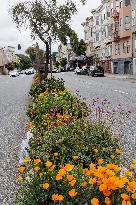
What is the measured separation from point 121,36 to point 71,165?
58.7 m

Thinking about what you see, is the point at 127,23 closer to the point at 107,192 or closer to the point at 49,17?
the point at 49,17

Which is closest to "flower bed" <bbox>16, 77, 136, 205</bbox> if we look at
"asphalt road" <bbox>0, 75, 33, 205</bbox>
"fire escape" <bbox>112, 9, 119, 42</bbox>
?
"asphalt road" <bbox>0, 75, 33, 205</bbox>

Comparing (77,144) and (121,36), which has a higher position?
(121,36)

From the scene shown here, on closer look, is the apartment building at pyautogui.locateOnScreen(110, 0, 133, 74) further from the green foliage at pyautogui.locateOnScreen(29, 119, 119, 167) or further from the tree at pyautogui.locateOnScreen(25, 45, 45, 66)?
the green foliage at pyautogui.locateOnScreen(29, 119, 119, 167)

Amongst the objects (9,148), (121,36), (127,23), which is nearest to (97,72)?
(121,36)

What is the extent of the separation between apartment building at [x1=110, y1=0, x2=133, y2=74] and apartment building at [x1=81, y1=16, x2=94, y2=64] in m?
27.0

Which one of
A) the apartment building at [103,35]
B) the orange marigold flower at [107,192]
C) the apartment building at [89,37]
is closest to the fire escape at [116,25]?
the apartment building at [103,35]

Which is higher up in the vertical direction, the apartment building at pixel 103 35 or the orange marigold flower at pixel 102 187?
the apartment building at pixel 103 35

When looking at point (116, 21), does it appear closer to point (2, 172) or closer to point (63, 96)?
point (63, 96)

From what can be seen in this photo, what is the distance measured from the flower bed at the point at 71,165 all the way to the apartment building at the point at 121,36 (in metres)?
50.1

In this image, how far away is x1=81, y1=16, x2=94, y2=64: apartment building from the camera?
314 ft

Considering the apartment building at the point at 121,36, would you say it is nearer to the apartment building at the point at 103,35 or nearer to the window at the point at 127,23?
the window at the point at 127,23

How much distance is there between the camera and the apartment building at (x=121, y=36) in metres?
59.1

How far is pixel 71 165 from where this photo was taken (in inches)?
147
